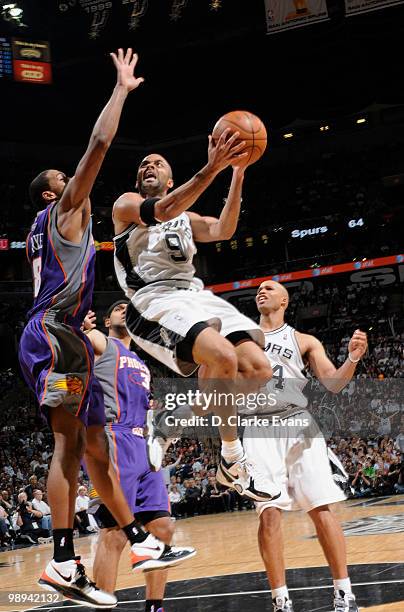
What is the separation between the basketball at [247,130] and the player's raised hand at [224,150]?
0.11 m

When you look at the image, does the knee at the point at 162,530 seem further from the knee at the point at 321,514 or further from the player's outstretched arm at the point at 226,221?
the player's outstretched arm at the point at 226,221

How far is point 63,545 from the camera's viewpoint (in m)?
4.10

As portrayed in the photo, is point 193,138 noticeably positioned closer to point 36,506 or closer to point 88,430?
point 36,506

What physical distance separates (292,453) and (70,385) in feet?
7.19

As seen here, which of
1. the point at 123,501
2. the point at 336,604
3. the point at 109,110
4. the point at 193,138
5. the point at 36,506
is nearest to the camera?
the point at 109,110

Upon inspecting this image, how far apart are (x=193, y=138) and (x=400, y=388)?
1241 centimetres

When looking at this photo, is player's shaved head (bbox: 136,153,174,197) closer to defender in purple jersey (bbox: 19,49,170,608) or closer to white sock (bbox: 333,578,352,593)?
defender in purple jersey (bbox: 19,49,170,608)

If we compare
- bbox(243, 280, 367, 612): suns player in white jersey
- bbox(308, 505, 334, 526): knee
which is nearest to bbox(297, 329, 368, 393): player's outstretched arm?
bbox(243, 280, 367, 612): suns player in white jersey

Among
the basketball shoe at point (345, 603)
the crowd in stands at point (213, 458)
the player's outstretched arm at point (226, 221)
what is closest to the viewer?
the player's outstretched arm at point (226, 221)

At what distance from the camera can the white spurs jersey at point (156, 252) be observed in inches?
195

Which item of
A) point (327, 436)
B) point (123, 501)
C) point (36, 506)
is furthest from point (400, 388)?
point (123, 501)

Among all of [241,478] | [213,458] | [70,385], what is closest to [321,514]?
[241,478]

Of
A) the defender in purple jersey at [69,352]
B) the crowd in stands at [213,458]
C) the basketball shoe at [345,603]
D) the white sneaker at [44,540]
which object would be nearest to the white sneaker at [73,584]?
the defender in purple jersey at [69,352]

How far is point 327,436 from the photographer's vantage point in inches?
704
